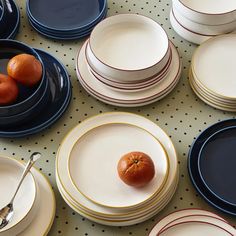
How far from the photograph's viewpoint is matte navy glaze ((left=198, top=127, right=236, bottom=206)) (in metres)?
0.86

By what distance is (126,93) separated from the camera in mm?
966

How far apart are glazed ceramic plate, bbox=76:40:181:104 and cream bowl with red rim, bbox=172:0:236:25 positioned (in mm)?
99

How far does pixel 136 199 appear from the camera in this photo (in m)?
0.83

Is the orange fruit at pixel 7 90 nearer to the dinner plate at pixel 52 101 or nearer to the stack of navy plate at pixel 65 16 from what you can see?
the dinner plate at pixel 52 101

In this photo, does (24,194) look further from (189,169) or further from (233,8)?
(233,8)

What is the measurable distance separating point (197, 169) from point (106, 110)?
22 cm

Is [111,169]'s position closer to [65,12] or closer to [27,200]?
Result: [27,200]

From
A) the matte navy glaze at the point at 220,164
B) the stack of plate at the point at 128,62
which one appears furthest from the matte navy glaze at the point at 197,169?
the stack of plate at the point at 128,62

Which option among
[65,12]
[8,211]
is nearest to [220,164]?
[8,211]

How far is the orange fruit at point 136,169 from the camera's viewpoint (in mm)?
815

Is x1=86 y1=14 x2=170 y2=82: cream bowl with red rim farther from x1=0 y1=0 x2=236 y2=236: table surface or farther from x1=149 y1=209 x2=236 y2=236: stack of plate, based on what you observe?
x1=149 y1=209 x2=236 y2=236: stack of plate

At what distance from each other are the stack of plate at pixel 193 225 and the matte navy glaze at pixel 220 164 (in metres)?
0.05

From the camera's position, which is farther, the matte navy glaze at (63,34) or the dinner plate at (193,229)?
the matte navy glaze at (63,34)

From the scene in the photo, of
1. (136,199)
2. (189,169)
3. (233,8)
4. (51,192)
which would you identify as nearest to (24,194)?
(51,192)
